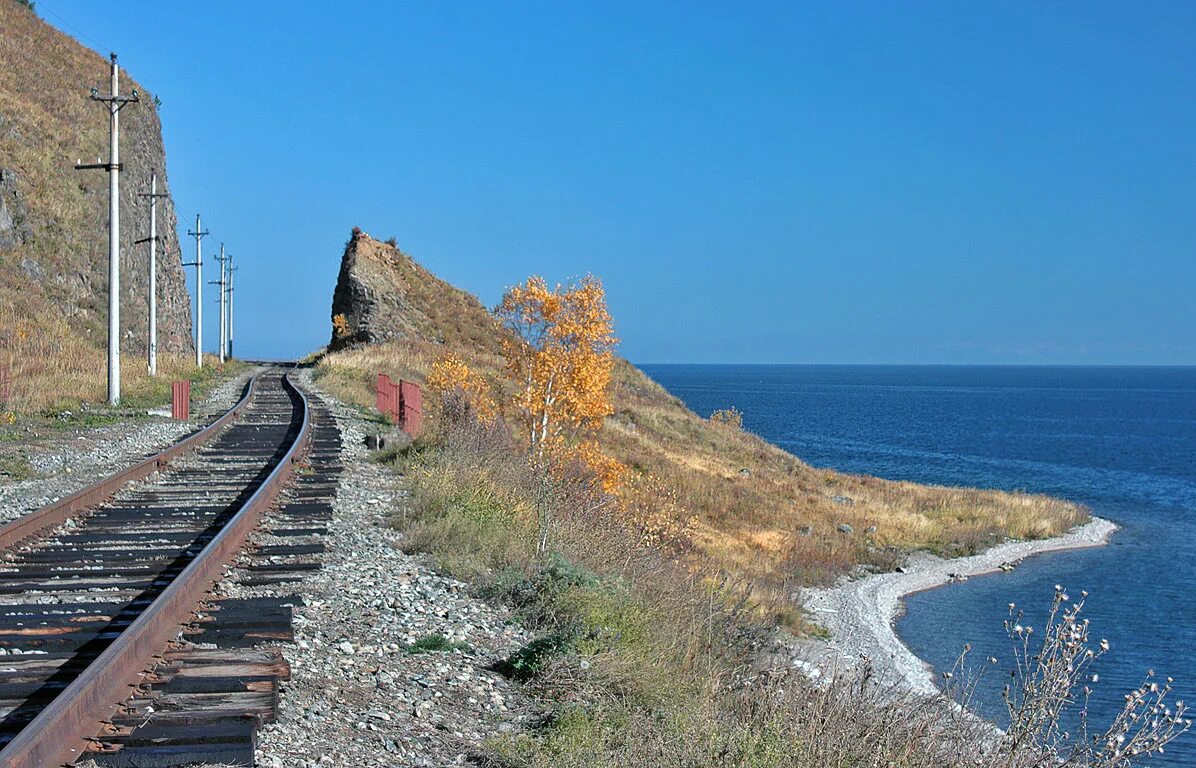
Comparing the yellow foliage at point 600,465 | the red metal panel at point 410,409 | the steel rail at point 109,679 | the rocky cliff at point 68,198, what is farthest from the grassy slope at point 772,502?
the steel rail at point 109,679

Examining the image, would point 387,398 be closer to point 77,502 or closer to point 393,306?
point 77,502

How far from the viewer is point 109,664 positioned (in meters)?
5.36

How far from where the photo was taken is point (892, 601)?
28016 millimetres

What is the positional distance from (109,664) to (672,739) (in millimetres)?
2773

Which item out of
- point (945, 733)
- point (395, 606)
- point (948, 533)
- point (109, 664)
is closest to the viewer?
point (109, 664)

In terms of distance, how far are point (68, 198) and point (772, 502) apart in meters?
30.8

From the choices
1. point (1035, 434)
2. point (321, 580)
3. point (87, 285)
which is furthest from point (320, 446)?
point (1035, 434)

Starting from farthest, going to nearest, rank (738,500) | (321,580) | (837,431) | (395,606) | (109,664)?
(837,431) → (738,500) → (321,580) → (395,606) → (109,664)

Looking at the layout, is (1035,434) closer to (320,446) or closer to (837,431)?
(837,431)

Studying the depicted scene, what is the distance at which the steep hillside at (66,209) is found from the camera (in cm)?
3738

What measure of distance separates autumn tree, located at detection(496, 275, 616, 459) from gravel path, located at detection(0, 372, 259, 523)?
710cm

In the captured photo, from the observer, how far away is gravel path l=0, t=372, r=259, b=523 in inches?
473

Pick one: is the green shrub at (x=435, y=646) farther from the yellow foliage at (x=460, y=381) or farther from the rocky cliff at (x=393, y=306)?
the rocky cliff at (x=393, y=306)

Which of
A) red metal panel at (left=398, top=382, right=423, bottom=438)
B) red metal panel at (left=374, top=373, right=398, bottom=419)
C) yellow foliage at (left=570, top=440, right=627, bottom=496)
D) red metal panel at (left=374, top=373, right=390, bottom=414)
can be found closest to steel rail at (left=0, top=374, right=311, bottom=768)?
red metal panel at (left=398, top=382, right=423, bottom=438)
